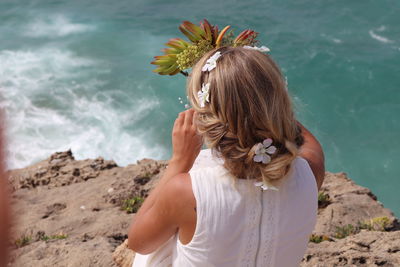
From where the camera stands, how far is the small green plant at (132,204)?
6.40 metres

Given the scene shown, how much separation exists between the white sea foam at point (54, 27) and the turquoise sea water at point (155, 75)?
36mm

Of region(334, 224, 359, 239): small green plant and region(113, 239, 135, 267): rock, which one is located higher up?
region(113, 239, 135, 267): rock

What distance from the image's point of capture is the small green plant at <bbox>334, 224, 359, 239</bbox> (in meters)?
5.60

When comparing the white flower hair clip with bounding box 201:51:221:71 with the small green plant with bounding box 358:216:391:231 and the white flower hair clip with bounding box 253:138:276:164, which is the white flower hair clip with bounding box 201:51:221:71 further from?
the small green plant with bounding box 358:216:391:231

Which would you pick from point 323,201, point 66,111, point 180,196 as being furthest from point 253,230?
point 66,111

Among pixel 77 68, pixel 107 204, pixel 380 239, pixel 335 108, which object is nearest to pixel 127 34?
pixel 77 68

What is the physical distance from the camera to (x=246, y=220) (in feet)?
8.70

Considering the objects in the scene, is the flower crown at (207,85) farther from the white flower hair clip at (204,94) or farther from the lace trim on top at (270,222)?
the lace trim on top at (270,222)

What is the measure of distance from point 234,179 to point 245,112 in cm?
33

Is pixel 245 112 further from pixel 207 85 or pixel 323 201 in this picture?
pixel 323 201

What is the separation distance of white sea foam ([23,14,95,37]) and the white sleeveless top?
56.8 feet

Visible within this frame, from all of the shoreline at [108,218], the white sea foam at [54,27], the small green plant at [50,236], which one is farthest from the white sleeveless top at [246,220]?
the white sea foam at [54,27]

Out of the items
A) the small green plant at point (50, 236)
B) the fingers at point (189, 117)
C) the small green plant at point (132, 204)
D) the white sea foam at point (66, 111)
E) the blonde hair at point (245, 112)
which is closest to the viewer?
the blonde hair at point (245, 112)

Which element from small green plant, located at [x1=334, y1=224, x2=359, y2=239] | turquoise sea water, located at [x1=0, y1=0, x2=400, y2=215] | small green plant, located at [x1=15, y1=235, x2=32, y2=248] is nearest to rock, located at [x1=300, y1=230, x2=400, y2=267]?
small green plant, located at [x1=334, y1=224, x2=359, y2=239]
